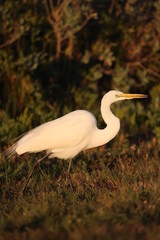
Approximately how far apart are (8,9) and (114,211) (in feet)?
17.7

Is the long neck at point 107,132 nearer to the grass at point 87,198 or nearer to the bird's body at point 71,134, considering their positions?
the bird's body at point 71,134

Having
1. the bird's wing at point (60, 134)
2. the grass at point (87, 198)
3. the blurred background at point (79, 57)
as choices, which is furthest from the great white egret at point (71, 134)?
the blurred background at point (79, 57)

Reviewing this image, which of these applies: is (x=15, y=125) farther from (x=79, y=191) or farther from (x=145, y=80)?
(x=145, y=80)

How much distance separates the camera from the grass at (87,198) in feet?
10.9

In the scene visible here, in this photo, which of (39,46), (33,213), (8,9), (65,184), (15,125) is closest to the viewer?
(33,213)

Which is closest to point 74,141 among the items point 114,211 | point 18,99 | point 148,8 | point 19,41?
point 114,211

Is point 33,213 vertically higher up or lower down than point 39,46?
lower down

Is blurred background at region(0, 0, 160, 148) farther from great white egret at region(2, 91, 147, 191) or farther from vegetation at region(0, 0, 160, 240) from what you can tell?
great white egret at region(2, 91, 147, 191)

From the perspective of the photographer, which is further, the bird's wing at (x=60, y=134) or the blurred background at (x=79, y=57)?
the blurred background at (x=79, y=57)

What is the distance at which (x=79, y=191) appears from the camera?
469 centimetres

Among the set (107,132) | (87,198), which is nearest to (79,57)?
(107,132)

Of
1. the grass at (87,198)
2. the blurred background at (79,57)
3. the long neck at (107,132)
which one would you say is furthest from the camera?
the blurred background at (79,57)

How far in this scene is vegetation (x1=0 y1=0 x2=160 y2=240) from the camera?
3873 millimetres

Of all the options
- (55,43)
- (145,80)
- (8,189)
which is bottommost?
(145,80)
